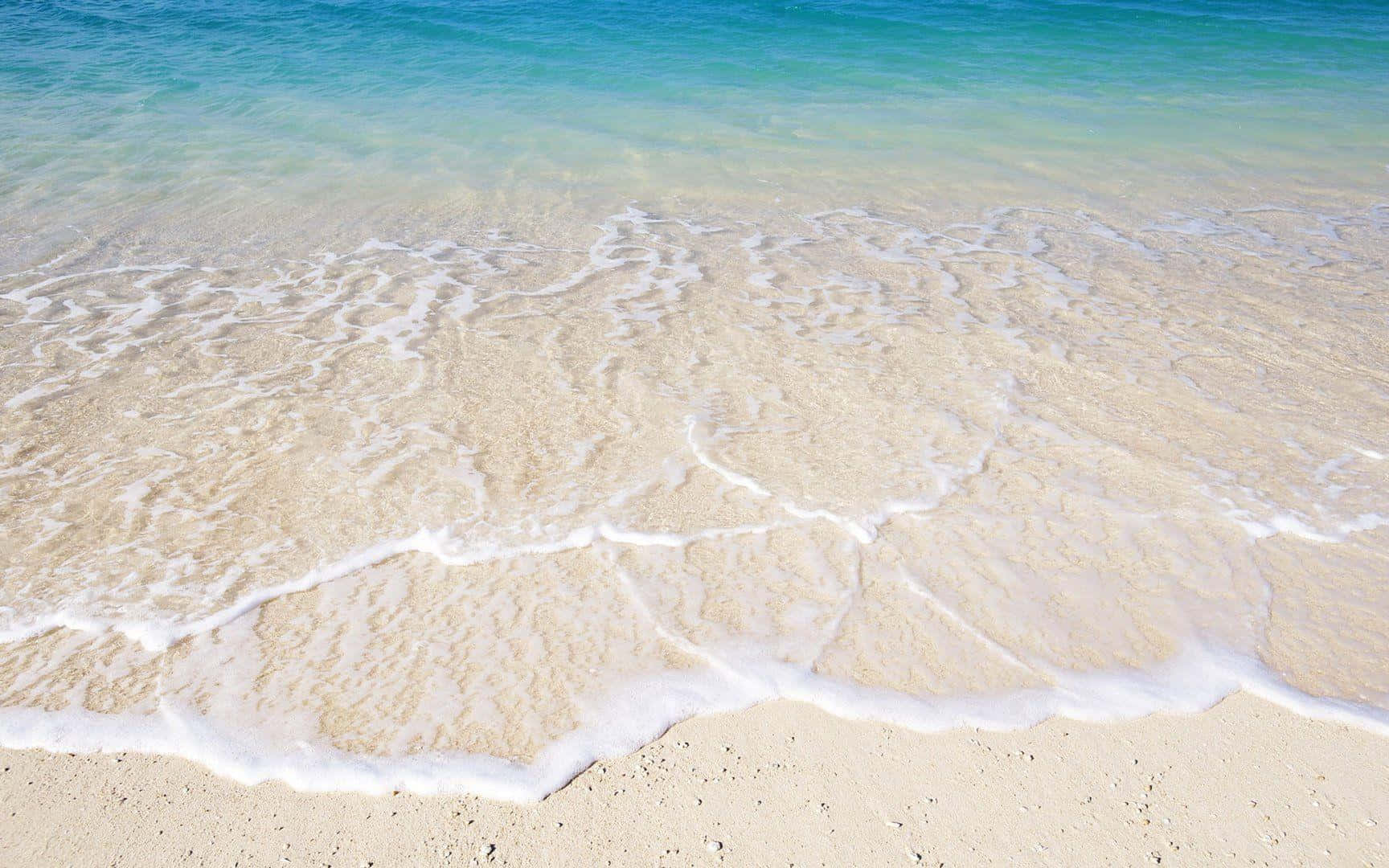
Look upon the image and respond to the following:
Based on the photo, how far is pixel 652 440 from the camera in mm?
3801

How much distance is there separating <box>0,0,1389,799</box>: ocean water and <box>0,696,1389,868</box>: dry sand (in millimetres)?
93

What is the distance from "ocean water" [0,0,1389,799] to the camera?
99.9 inches

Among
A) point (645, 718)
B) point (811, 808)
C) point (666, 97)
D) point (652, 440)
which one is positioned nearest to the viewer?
point (811, 808)

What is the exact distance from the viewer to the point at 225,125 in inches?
388

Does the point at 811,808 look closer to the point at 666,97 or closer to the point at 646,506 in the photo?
the point at 646,506

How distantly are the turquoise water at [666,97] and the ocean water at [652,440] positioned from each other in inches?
5.7

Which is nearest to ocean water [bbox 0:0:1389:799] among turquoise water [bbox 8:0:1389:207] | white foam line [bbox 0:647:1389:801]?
white foam line [bbox 0:647:1389:801]

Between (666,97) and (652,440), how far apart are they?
9.13 meters

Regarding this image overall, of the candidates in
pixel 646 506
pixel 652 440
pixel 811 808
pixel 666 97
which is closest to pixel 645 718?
pixel 811 808

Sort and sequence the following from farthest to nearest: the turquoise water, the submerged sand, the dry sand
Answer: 1. the turquoise water
2. the submerged sand
3. the dry sand

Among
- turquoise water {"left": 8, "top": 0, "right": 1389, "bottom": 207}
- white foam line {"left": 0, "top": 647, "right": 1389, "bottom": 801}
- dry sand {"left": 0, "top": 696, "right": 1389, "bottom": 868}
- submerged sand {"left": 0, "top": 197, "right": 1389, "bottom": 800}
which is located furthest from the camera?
turquoise water {"left": 8, "top": 0, "right": 1389, "bottom": 207}

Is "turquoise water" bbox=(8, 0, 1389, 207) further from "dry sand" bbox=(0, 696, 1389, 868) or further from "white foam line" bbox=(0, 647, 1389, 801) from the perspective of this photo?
"dry sand" bbox=(0, 696, 1389, 868)

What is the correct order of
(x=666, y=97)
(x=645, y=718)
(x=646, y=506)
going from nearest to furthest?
(x=645, y=718) < (x=646, y=506) < (x=666, y=97)

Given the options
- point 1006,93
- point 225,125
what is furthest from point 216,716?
point 1006,93
